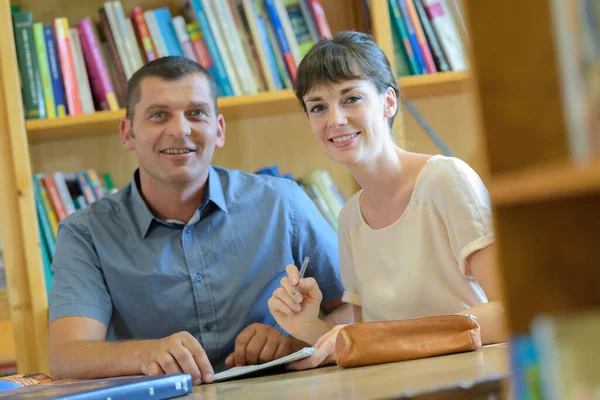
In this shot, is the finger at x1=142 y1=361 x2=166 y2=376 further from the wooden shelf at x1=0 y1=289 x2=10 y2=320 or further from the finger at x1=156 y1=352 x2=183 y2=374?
the wooden shelf at x1=0 y1=289 x2=10 y2=320

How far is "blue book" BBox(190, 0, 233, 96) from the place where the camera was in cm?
232

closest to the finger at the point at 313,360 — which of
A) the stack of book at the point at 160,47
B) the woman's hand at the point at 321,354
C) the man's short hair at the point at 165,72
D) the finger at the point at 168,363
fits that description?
the woman's hand at the point at 321,354

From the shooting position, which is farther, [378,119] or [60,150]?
[60,150]

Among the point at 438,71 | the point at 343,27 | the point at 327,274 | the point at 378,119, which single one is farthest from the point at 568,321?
the point at 343,27

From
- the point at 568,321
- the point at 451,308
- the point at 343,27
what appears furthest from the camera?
the point at 343,27

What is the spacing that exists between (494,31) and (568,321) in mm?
226

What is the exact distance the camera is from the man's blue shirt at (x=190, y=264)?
2012 mm

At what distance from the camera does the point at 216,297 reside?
2027mm

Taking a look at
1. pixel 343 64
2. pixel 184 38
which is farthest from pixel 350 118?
pixel 184 38

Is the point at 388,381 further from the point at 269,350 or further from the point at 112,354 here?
the point at 112,354

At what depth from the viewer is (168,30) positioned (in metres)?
2.36

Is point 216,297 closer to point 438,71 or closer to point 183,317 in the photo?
point 183,317

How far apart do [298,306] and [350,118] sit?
46 cm

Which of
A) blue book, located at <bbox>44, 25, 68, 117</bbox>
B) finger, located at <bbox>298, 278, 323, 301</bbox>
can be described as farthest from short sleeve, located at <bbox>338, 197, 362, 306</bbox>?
blue book, located at <bbox>44, 25, 68, 117</bbox>
